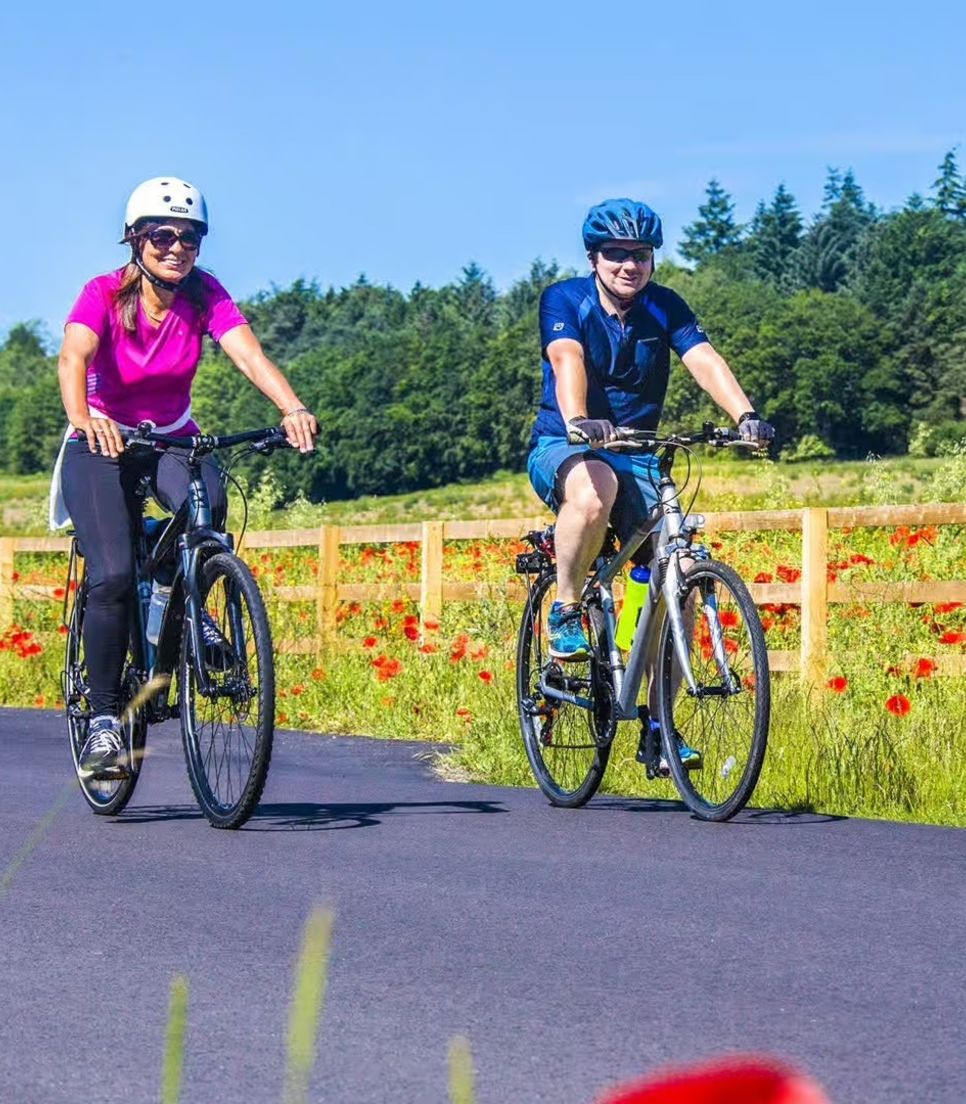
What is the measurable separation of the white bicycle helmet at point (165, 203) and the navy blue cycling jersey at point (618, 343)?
1183 millimetres

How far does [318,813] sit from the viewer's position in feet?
22.9

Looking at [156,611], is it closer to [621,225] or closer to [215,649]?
[215,649]

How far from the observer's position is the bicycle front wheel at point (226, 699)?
6.02m

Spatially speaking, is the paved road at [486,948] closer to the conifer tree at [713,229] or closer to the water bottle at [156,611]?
the water bottle at [156,611]

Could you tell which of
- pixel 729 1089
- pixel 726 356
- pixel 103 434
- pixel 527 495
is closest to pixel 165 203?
pixel 103 434

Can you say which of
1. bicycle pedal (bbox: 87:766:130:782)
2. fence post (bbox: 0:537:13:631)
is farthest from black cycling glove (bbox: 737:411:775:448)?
fence post (bbox: 0:537:13:631)

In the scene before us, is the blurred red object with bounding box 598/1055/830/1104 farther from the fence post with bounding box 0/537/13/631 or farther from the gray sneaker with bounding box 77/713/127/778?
the fence post with bounding box 0/537/13/631

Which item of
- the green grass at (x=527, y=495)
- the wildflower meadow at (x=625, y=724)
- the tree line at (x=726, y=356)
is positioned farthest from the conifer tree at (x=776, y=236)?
the wildflower meadow at (x=625, y=724)

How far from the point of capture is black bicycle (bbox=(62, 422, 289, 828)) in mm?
6039

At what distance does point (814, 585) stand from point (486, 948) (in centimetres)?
733

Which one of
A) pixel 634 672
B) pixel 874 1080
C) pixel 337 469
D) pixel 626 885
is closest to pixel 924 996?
pixel 874 1080

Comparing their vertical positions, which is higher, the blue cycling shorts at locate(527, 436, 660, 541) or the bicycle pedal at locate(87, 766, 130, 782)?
the blue cycling shorts at locate(527, 436, 660, 541)

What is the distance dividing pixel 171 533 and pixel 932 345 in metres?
125

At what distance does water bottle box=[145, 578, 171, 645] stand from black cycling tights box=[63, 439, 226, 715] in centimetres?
12
